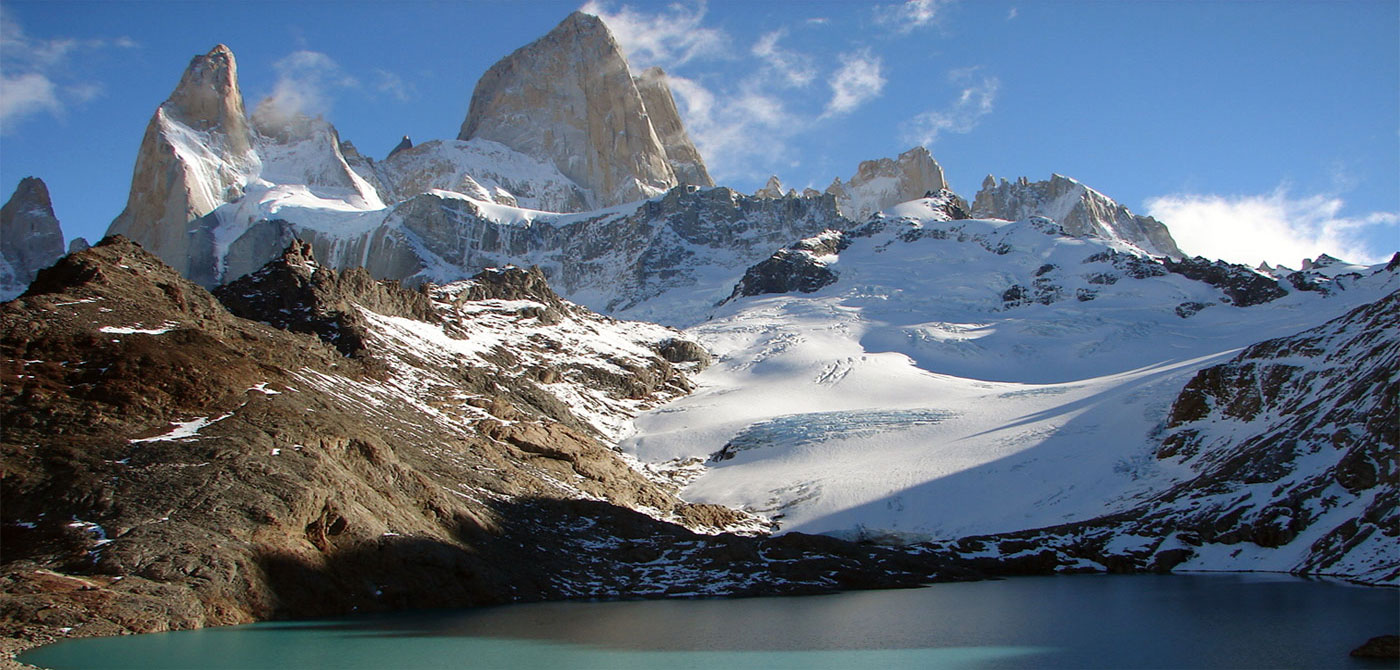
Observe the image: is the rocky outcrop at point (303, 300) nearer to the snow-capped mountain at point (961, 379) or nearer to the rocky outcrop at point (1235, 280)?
the snow-capped mountain at point (961, 379)

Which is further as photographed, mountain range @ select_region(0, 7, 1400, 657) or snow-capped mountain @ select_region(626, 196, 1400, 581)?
snow-capped mountain @ select_region(626, 196, 1400, 581)

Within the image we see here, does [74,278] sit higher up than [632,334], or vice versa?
[632,334]

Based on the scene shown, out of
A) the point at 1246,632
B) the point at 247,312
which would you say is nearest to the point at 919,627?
the point at 1246,632

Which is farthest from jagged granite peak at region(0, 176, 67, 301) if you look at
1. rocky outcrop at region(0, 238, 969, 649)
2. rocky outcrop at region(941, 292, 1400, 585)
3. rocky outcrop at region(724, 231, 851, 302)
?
rocky outcrop at region(941, 292, 1400, 585)

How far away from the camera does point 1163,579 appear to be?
2413 inches

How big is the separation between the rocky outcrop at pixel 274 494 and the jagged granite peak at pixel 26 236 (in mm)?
133202

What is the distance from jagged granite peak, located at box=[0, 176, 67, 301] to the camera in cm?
17988

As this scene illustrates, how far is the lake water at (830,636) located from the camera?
33.6 m

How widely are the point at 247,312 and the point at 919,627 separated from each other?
62630 mm

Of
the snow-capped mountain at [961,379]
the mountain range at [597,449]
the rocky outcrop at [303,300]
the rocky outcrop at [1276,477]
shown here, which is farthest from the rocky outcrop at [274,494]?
the snow-capped mountain at [961,379]

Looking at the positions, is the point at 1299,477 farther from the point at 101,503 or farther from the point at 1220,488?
the point at 101,503

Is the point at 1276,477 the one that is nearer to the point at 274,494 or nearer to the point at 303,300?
the point at 274,494

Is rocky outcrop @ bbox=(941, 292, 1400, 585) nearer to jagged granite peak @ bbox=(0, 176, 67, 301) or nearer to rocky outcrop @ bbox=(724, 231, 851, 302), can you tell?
rocky outcrop @ bbox=(724, 231, 851, 302)

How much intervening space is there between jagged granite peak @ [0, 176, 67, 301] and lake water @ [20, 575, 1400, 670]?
16744 cm
